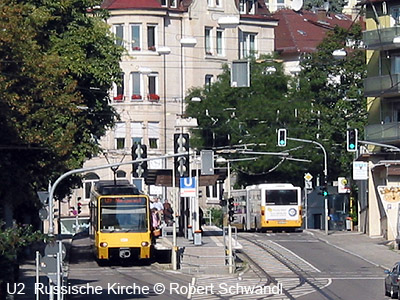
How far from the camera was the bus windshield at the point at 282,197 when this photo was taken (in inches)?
2574

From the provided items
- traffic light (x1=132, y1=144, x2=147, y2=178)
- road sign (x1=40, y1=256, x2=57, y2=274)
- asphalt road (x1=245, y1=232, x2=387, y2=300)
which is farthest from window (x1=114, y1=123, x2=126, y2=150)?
road sign (x1=40, y1=256, x2=57, y2=274)

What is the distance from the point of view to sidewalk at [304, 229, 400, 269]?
2002 inches

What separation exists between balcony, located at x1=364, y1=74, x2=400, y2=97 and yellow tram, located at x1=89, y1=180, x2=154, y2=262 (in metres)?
20.7

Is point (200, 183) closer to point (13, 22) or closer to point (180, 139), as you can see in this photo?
point (180, 139)

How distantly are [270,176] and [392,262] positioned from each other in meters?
32.5

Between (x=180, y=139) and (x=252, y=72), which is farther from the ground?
(x=252, y=72)

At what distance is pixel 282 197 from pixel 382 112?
24.2 feet

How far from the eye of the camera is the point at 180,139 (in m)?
41.5

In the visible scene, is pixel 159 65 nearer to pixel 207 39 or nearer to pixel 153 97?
pixel 153 97

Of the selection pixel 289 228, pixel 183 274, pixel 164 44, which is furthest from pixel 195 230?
pixel 164 44

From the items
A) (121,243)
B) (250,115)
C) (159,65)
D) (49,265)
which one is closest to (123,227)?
(121,243)

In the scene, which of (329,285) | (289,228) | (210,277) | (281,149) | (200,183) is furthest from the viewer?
(281,149)

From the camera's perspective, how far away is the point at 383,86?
203 ft

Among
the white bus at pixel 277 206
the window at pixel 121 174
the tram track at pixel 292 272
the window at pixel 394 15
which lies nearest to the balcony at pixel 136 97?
the window at pixel 121 174
